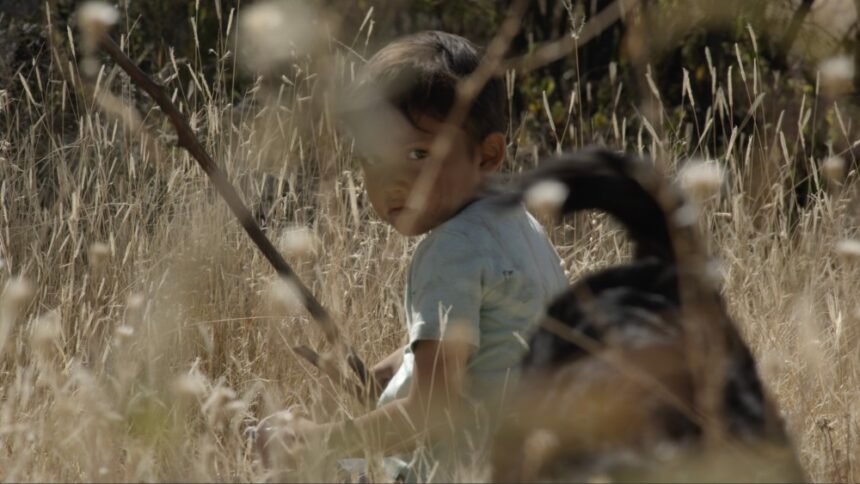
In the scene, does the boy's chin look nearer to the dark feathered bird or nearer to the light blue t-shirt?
the light blue t-shirt

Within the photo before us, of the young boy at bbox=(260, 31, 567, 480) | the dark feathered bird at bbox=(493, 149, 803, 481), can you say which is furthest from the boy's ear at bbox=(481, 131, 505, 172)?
the dark feathered bird at bbox=(493, 149, 803, 481)

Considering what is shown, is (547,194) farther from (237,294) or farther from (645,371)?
(237,294)

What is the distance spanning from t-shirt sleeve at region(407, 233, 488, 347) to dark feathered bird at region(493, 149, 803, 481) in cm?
41

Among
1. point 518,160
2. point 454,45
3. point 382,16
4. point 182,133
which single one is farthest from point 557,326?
point 382,16

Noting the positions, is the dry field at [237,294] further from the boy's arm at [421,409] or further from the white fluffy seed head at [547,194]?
the white fluffy seed head at [547,194]

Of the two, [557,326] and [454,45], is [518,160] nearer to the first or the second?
[454,45]

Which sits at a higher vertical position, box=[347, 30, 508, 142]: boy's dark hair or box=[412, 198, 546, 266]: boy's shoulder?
box=[347, 30, 508, 142]: boy's dark hair

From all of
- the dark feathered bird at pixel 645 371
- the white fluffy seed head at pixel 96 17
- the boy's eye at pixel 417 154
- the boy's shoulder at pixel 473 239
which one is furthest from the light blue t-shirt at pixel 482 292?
the white fluffy seed head at pixel 96 17

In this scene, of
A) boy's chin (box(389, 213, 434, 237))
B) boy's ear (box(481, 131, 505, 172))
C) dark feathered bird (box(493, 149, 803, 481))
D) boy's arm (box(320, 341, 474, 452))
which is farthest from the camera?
boy's ear (box(481, 131, 505, 172))

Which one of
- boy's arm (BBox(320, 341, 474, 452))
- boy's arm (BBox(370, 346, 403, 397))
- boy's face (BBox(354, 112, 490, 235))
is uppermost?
boy's face (BBox(354, 112, 490, 235))

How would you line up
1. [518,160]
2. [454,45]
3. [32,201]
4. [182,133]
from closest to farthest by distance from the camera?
[182,133]
[454,45]
[32,201]
[518,160]

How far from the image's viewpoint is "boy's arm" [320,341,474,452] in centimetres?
244

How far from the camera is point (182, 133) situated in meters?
2.31

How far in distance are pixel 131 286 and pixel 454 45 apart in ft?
4.12
